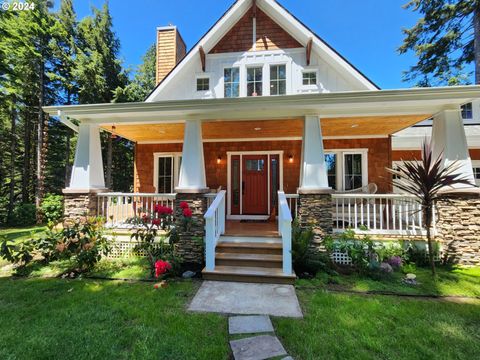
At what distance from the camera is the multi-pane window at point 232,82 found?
26.6 ft

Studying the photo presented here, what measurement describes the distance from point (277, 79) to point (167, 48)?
4.56 m

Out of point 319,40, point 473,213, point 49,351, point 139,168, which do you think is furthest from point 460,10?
point 49,351

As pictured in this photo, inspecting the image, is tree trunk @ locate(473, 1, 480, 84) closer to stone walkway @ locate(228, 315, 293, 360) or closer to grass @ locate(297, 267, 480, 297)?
grass @ locate(297, 267, 480, 297)

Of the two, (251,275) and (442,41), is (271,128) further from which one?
(442,41)

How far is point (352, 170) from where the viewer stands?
25.9 ft

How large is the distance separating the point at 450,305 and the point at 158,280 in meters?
4.60

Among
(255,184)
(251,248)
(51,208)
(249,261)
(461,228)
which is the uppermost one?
(255,184)

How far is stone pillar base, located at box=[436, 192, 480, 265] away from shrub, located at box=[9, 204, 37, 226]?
15480mm

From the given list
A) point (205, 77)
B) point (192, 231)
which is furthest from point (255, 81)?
point (192, 231)

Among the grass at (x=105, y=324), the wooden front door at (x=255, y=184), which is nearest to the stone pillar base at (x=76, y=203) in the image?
the grass at (x=105, y=324)

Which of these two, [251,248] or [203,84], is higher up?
[203,84]

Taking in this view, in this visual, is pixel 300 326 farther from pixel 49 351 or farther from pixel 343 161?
pixel 343 161

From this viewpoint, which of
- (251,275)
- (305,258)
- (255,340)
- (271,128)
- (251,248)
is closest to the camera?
(255,340)

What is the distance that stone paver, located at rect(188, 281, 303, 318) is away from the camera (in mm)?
3244
